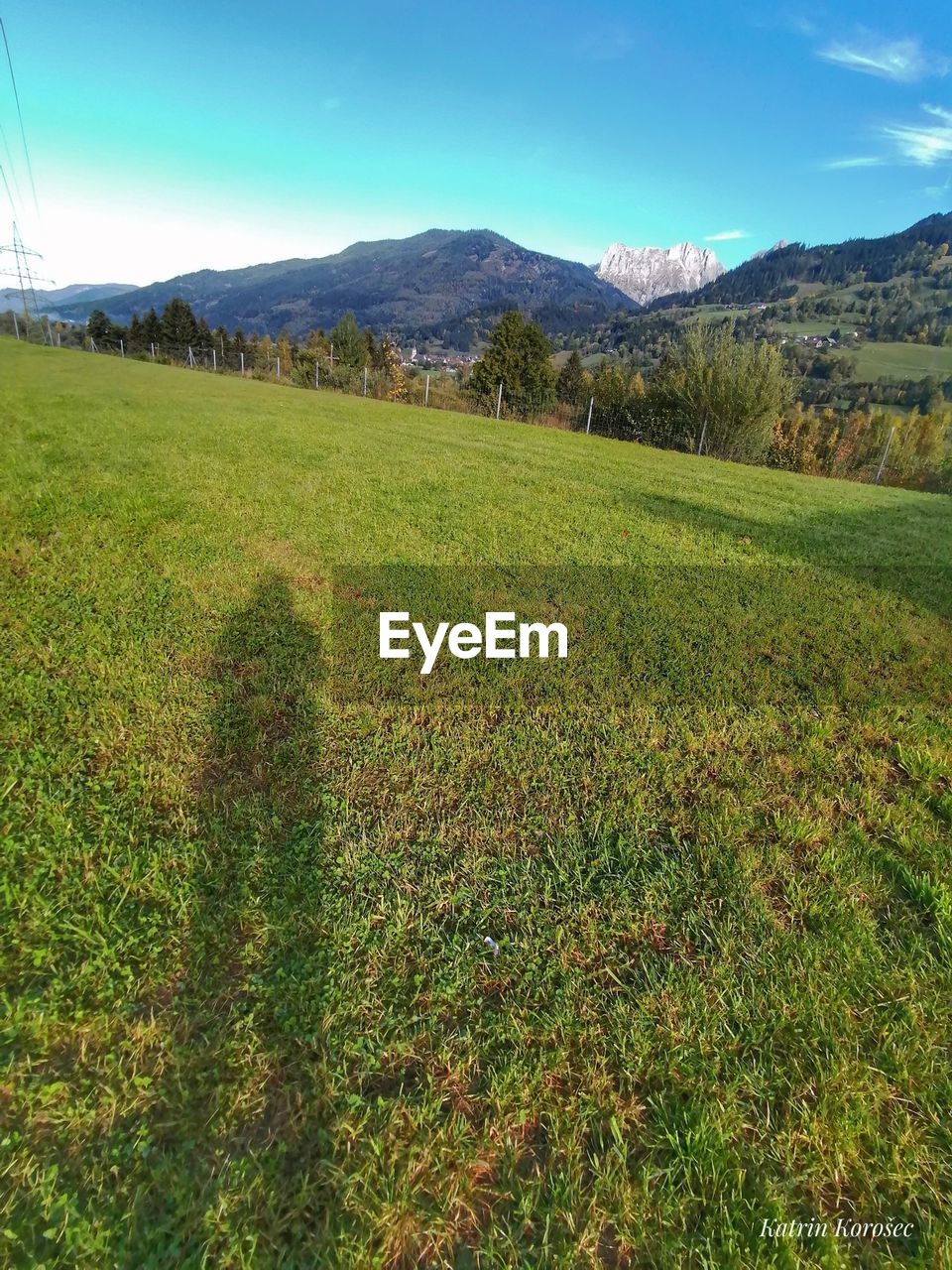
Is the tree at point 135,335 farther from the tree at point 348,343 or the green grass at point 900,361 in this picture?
the green grass at point 900,361

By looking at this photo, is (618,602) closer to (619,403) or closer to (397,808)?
(397,808)

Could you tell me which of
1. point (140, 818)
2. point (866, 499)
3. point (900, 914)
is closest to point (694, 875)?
point (900, 914)

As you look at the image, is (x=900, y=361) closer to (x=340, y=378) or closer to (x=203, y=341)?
(x=340, y=378)

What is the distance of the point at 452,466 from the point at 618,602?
5.47m

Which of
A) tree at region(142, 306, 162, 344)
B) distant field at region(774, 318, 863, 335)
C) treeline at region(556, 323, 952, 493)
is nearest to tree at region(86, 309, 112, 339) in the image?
tree at region(142, 306, 162, 344)

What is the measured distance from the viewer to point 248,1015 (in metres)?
1.50

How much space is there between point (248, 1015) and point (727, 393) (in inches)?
844

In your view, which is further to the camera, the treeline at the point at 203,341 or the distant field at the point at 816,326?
the distant field at the point at 816,326

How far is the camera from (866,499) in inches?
418

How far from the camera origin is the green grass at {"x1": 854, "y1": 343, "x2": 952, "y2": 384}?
201 feet

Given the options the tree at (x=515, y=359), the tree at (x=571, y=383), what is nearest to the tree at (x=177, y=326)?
the tree at (x=515, y=359)

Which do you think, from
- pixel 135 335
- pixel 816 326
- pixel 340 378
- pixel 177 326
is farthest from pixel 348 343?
pixel 816 326

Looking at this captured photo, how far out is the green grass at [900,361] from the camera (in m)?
61.4

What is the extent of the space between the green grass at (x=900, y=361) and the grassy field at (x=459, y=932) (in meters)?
72.2
